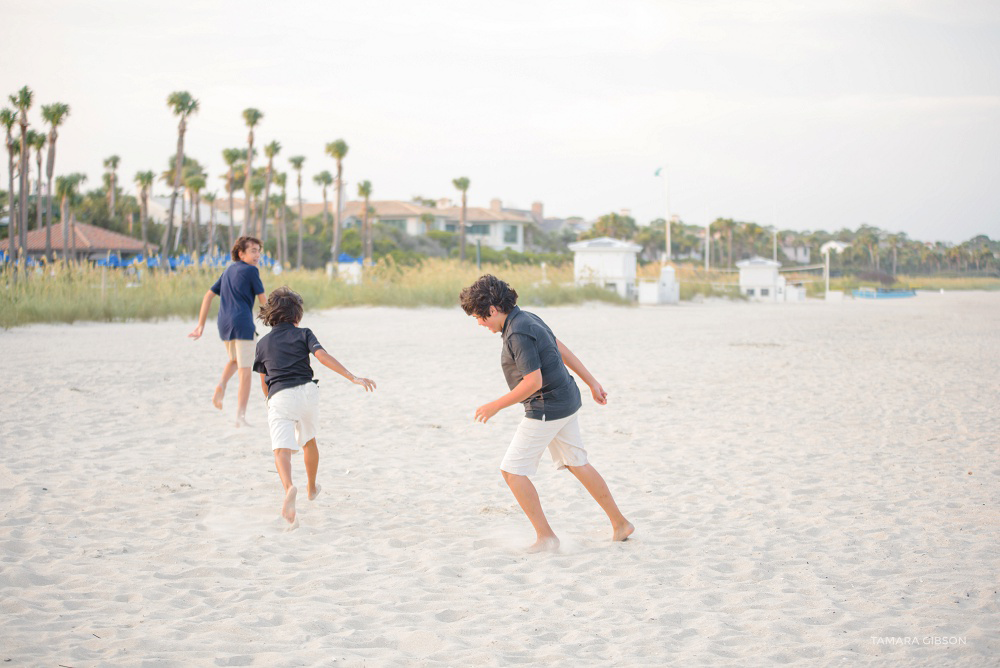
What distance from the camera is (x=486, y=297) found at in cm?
461

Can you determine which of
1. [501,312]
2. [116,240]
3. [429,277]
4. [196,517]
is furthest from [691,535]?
[116,240]

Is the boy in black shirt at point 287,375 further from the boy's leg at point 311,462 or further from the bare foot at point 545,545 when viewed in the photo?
the bare foot at point 545,545

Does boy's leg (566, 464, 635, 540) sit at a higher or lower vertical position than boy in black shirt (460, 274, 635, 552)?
lower

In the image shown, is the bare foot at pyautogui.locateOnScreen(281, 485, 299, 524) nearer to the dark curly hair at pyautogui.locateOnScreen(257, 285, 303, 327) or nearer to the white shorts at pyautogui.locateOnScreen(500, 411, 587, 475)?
the dark curly hair at pyautogui.locateOnScreen(257, 285, 303, 327)

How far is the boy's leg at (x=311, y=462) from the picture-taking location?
5656 mm

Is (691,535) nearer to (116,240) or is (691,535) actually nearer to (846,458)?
(846,458)

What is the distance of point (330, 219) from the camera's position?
3115 inches

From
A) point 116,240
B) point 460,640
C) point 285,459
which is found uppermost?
point 116,240

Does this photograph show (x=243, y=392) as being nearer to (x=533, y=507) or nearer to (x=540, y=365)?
(x=533, y=507)

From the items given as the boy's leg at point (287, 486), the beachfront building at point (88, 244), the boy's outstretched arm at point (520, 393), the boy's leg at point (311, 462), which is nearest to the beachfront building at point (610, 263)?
the beachfront building at point (88, 244)

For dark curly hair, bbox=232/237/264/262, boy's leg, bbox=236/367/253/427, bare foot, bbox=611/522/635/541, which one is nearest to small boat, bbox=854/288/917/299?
boy's leg, bbox=236/367/253/427

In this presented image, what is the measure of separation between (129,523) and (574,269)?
30.0m

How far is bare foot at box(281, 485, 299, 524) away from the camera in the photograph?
5203mm

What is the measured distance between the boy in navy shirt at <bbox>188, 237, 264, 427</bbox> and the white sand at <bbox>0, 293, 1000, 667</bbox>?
526mm
